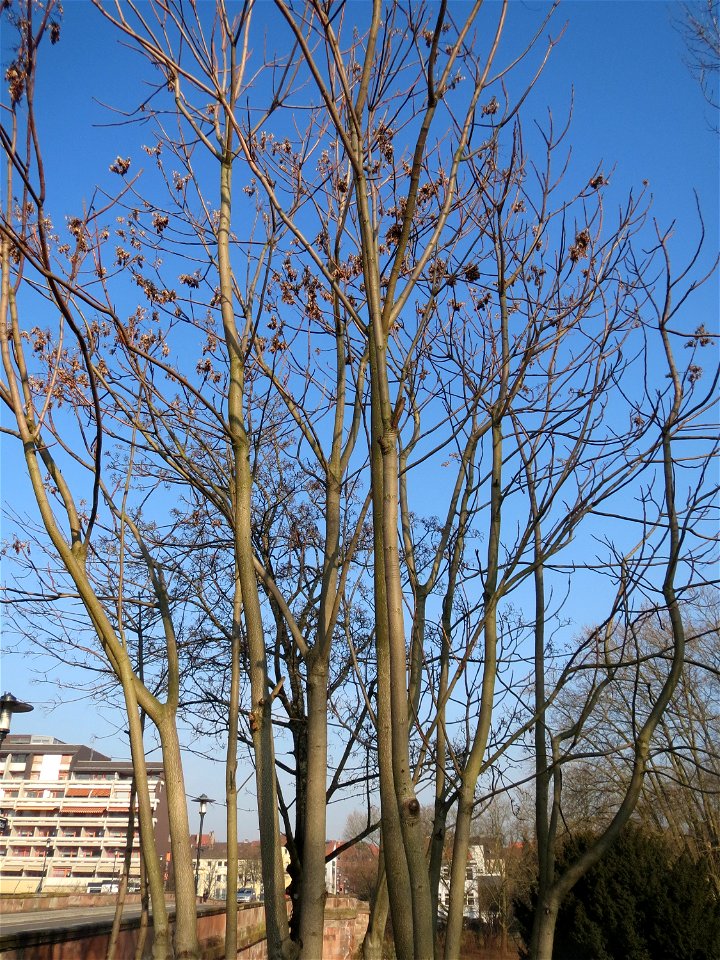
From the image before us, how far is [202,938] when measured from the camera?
1183 cm

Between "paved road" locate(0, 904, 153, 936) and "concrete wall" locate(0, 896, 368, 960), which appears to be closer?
"concrete wall" locate(0, 896, 368, 960)

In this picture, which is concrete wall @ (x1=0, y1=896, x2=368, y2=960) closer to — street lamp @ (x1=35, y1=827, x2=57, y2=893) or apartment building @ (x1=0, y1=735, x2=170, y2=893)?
apartment building @ (x1=0, y1=735, x2=170, y2=893)

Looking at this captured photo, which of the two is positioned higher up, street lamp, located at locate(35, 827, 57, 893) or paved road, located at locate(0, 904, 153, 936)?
street lamp, located at locate(35, 827, 57, 893)

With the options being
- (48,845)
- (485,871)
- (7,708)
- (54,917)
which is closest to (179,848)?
(7,708)

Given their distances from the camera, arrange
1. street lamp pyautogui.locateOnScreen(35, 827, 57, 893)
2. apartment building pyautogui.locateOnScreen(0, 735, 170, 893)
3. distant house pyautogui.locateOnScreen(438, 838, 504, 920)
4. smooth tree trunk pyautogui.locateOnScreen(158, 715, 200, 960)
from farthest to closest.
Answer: apartment building pyautogui.locateOnScreen(0, 735, 170, 893) < street lamp pyautogui.locateOnScreen(35, 827, 57, 893) < distant house pyautogui.locateOnScreen(438, 838, 504, 920) < smooth tree trunk pyautogui.locateOnScreen(158, 715, 200, 960)

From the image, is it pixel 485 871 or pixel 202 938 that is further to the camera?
pixel 485 871

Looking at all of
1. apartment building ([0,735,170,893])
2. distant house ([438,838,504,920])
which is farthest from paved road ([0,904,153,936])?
apartment building ([0,735,170,893])

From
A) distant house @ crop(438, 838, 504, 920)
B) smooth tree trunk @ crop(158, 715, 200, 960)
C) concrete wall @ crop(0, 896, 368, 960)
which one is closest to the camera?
smooth tree trunk @ crop(158, 715, 200, 960)

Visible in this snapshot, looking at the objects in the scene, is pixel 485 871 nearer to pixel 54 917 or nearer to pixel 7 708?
pixel 54 917

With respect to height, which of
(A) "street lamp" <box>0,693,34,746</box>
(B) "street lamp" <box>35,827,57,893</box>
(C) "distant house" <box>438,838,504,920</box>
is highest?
(A) "street lamp" <box>0,693,34,746</box>

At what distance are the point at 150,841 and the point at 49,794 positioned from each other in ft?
221

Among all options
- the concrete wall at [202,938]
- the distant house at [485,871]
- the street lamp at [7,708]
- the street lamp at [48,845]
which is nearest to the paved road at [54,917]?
the concrete wall at [202,938]

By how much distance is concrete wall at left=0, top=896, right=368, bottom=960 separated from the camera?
7259 millimetres

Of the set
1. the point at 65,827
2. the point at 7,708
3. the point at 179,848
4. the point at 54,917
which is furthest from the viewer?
the point at 65,827
